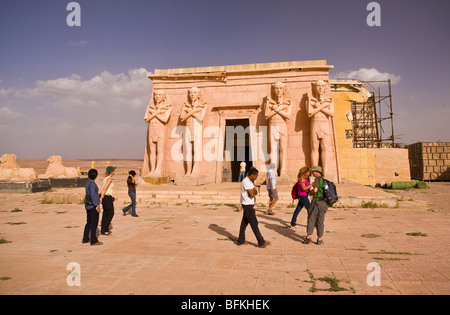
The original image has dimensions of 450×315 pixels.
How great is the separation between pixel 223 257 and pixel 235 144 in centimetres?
1529

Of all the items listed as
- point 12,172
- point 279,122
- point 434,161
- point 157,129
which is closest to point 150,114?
point 157,129

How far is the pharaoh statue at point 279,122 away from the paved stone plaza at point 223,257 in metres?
6.55

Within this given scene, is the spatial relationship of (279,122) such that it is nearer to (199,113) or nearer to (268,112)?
(268,112)

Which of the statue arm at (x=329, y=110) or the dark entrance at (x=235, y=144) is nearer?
the statue arm at (x=329, y=110)

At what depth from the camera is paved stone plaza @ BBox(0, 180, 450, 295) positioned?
11.6 ft

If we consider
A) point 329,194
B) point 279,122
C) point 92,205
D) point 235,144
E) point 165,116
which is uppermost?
point 165,116

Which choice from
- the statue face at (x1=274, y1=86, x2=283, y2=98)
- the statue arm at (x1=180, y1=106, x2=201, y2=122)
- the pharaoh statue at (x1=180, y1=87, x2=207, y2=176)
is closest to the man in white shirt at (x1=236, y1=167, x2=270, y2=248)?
the pharaoh statue at (x1=180, y1=87, x2=207, y2=176)

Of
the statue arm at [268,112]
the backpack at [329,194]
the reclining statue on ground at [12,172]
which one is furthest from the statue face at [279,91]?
the reclining statue on ground at [12,172]

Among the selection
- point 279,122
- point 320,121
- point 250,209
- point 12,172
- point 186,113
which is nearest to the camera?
point 250,209

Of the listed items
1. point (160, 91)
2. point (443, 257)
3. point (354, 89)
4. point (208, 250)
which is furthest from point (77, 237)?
point (354, 89)

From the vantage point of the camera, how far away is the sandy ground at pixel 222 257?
3543 mm

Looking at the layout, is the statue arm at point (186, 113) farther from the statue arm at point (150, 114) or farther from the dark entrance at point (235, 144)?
the dark entrance at point (235, 144)

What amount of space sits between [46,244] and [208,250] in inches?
125

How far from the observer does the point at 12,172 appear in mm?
17469
